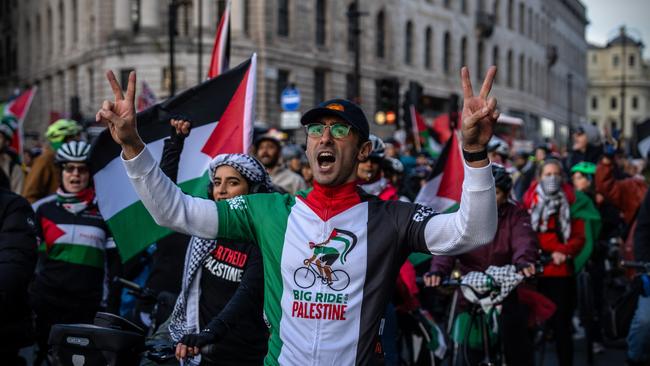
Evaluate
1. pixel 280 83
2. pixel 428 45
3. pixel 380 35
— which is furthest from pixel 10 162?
pixel 428 45

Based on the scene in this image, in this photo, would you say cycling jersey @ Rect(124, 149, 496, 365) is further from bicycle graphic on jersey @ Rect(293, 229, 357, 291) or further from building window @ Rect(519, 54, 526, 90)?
building window @ Rect(519, 54, 526, 90)

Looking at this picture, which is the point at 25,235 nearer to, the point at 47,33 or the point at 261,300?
the point at 261,300

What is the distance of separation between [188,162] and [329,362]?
2.96 m

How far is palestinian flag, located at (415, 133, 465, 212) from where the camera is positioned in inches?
293

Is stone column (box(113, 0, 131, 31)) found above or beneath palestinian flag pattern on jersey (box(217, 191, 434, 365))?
above

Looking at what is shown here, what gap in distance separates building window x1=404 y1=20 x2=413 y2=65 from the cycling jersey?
145 feet

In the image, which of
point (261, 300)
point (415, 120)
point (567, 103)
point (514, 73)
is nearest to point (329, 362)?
point (261, 300)

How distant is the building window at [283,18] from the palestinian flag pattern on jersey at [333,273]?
1374 inches

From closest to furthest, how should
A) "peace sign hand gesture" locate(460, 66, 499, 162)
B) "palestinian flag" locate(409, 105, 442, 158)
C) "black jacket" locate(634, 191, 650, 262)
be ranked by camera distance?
"peace sign hand gesture" locate(460, 66, 499, 162)
"black jacket" locate(634, 191, 650, 262)
"palestinian flag" locate(409, 105, 442, 158)

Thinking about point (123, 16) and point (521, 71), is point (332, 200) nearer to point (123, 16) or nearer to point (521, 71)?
point (123, 16)

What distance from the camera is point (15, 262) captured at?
14.1ft

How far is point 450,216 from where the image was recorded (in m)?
3.32

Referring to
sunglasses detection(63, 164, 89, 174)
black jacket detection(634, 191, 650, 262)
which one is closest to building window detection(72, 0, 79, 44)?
sunglasses detection(63, 164, 89, 174)

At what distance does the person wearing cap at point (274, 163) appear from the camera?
916cm
